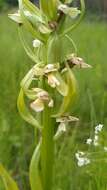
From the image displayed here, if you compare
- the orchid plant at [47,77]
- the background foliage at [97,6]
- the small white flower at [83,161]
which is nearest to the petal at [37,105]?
the orchid plant at [47,77]

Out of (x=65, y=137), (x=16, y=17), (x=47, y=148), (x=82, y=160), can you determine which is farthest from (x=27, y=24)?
(x=65, y=137)

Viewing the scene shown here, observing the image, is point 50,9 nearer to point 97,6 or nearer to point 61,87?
point 61,87

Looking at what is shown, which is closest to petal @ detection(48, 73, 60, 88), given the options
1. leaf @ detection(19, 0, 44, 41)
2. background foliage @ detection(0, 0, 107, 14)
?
leaf @ detection(19, 0, 44, 41)

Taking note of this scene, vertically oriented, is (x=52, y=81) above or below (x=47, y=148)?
above

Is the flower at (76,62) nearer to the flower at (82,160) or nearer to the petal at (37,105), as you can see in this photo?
the petal at (37,105)

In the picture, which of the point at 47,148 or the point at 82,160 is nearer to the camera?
the point at 47,148

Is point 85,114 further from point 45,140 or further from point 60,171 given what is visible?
point 45,140

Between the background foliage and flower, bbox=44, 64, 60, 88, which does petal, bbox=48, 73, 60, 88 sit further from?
the background foliage
